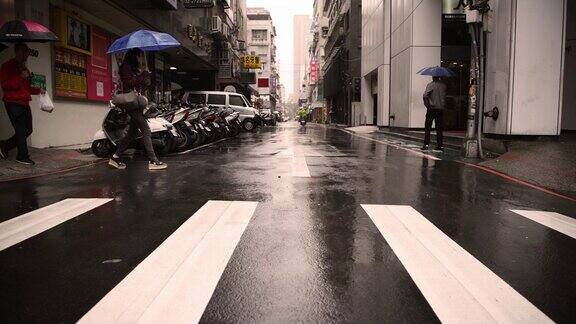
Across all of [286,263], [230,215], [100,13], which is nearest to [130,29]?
[100,13]

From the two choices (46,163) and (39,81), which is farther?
(39,81)

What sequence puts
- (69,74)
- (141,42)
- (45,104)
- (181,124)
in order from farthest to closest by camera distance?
(69,74) < (181,124) < (141,42) < (45,104)

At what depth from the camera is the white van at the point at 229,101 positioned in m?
21.8

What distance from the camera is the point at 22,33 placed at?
25.7 ft

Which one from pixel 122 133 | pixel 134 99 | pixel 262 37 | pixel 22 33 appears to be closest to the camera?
pixel 22 33

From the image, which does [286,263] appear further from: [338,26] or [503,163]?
[338,26]

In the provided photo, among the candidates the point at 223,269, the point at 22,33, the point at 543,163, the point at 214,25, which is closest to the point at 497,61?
the point at 543,163

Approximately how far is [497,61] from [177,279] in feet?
36.3

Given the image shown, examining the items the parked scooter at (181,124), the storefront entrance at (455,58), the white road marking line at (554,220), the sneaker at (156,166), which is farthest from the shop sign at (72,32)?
the storefront entrance at (455,58)

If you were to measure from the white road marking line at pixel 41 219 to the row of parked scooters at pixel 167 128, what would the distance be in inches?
190

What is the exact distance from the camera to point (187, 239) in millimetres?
3703

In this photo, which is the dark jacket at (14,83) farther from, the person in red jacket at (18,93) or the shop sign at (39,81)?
the shop sign at (39,81)

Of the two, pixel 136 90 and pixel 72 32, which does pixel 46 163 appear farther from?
pixel 72 32

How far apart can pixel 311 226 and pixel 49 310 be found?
2.30 m
